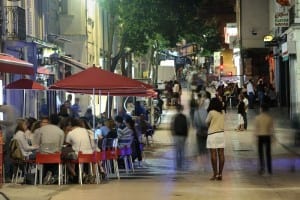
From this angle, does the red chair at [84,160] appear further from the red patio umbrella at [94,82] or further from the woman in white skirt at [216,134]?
the woman in white skirt at [216,134]

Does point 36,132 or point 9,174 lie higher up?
point 36,132

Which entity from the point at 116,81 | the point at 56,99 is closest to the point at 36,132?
the point at 116,81

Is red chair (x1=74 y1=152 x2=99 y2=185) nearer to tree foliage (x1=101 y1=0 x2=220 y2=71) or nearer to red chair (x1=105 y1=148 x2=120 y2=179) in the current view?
red chair (x1=105 y1=148 x2=120 y2=179)

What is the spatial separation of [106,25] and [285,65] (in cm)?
1249

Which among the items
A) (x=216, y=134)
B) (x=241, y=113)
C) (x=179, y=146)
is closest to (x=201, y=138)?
(x=179, y=146)

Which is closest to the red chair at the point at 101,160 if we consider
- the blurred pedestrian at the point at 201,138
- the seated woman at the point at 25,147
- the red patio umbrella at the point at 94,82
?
the seated woman at the point at 25,147

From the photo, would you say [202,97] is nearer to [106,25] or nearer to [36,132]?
[36,132]

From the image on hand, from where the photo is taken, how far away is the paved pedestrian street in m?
13.4

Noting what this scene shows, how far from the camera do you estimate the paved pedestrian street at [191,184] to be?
44.0 feet

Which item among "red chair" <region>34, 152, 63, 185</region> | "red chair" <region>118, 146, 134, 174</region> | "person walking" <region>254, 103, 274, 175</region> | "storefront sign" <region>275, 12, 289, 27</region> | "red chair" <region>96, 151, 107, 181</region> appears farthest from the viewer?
"storefront sign" <region>275, 12, 289, 27</region>

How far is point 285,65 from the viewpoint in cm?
3856

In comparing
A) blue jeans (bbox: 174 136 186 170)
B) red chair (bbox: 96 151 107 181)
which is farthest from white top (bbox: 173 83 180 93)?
red chair (bbox: 96 151 107 181)

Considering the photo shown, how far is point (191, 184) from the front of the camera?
15.3 meters

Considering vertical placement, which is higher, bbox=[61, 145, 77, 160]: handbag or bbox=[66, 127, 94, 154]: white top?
bbox=[66, 127, 94, 154]: white top
